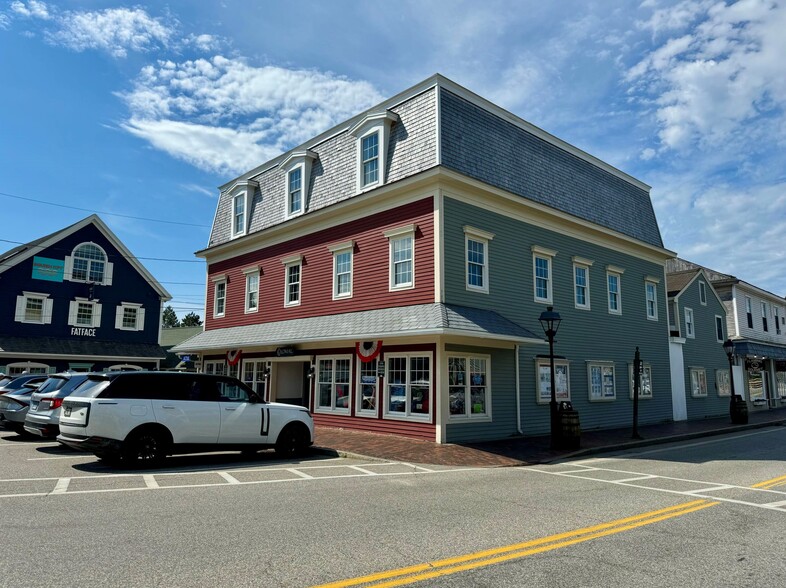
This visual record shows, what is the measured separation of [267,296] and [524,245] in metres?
10.2

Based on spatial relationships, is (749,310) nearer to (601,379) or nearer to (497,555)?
(601,379)

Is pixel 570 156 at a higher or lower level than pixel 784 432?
higher

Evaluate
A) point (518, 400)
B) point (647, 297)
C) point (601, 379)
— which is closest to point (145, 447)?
point (518, 400)

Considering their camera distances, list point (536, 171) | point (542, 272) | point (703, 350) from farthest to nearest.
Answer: point (703, 350) → point (536, 171) → point (542, 272)

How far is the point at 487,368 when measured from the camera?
1656 centimetres

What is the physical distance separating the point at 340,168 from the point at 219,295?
31.6ft

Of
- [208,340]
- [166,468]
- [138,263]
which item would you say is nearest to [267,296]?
[208,340]

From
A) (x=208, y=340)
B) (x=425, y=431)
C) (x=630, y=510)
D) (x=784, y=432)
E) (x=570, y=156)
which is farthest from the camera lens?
(x=208, y=340)

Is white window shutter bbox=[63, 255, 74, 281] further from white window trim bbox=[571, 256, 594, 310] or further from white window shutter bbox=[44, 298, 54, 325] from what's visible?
white window trim bbox=[571, 256, 594, 310]

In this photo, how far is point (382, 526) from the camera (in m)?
6.68

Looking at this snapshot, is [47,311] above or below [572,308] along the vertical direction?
above

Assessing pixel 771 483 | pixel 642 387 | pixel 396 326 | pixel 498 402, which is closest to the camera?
pixel 771 483

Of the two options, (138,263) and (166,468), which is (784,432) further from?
(138,263)

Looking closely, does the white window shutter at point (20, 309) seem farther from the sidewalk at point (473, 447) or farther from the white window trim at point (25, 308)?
the sidewalk at point (473, 447)
